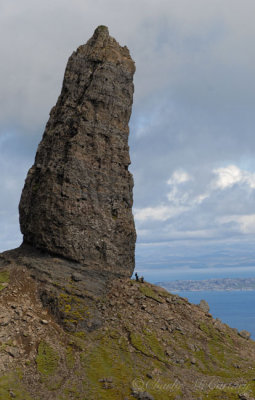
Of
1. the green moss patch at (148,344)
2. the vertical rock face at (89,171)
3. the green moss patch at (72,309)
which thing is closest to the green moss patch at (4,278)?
the vertical rock face at (89,171)

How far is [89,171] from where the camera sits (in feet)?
156

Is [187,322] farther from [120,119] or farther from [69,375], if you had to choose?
[120,119]

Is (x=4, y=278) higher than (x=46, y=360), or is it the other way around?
(x=4, y=278)

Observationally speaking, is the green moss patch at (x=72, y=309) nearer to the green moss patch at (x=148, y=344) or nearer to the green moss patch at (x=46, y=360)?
the green moss patch at (x=46, y=360)

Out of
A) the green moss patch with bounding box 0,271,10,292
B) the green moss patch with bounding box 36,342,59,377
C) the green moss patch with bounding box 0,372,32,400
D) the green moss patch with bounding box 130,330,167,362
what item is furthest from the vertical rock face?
the green moss patch with bounding box 0,372,32,400

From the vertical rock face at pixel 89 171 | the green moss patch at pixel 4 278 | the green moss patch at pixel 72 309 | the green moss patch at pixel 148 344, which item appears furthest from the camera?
the vertical rock face at pixel 89 171

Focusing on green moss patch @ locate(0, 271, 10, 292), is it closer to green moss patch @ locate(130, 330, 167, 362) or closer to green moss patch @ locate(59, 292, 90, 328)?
green moss patch @ locate(59, 292, 90, 328)

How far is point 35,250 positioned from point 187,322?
62.3ft

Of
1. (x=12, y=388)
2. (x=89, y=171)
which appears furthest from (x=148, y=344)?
(x=89, y=171)

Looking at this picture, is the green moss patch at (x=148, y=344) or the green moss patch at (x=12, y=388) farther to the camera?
the green moss patch at (x=148, y=344)

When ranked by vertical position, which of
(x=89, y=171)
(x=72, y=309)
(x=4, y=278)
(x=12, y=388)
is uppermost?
(x=89, y=171)

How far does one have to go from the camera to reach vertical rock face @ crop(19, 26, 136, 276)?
45.9 metres

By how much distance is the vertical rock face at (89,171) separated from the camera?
45.9 meters

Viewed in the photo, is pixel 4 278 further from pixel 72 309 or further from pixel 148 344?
pixel 148 344
